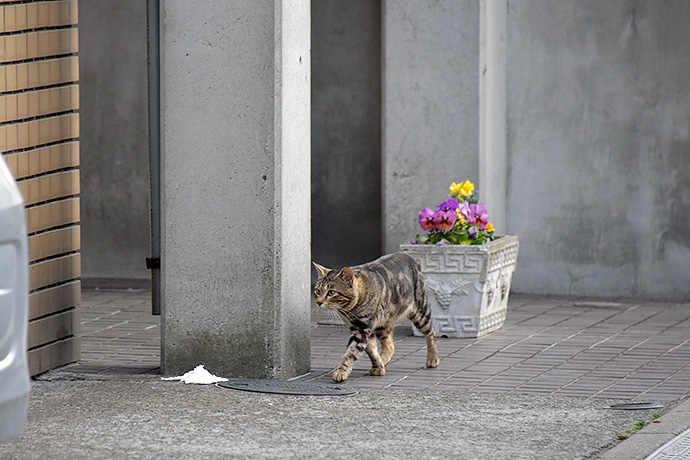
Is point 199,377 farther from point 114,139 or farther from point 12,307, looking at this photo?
point 114,139

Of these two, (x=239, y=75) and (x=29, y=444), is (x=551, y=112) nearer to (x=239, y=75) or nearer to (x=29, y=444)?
(x=239, y=75)

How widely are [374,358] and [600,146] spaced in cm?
469

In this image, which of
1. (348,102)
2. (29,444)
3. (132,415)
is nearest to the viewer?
(29,444)

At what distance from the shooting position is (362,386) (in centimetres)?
722

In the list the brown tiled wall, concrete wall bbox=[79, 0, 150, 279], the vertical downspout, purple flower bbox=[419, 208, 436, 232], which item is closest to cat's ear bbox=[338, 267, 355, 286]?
the vertical downspout

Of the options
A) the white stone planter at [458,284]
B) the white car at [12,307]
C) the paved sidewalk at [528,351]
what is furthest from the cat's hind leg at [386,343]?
the white car at [12,307]

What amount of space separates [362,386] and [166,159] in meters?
1.80

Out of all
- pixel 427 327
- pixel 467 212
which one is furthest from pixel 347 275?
pixel 467 212

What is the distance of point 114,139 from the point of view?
12430 mm

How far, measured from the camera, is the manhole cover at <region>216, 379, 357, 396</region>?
6.93 metres

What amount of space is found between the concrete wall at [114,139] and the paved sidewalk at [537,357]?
159cm

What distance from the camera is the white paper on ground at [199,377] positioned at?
728 cm

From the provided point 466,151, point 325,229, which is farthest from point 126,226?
point 466,151

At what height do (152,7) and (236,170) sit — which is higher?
(152,7)
